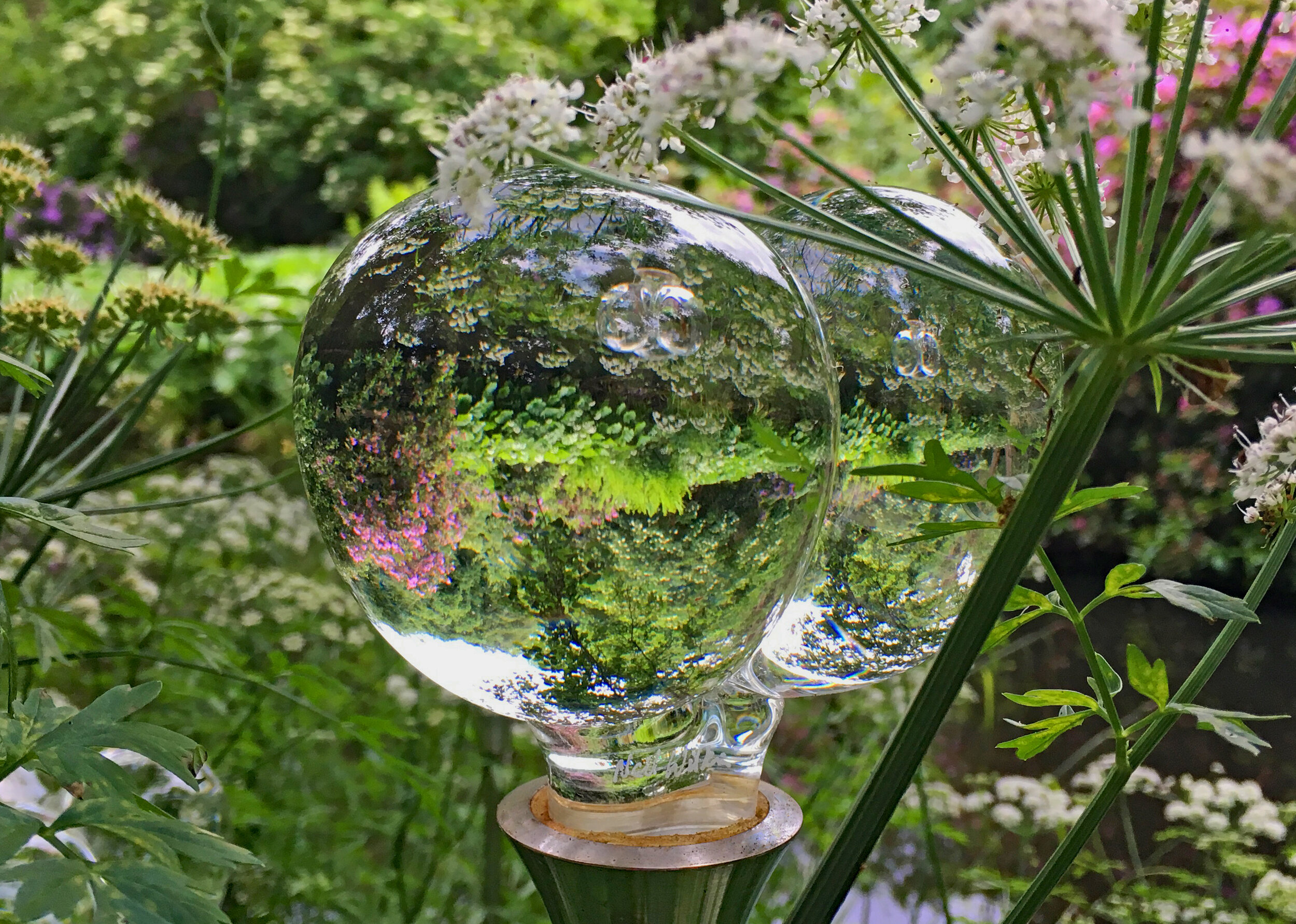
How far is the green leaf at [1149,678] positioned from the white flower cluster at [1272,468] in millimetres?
102

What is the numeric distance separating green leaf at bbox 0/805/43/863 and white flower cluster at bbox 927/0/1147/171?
19.3 inches

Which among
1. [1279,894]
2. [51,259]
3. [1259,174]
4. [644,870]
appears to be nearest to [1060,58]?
[1259,174]

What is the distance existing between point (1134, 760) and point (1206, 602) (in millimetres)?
115

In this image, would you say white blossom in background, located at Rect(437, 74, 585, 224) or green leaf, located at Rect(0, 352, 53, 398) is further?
green leaf, located at Rect(0, 352, 53, 398)

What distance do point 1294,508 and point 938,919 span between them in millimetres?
2209

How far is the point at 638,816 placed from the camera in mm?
Result: 617

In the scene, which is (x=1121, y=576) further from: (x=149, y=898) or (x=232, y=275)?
(x=232, y=275)

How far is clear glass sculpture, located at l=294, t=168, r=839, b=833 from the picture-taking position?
494 mm

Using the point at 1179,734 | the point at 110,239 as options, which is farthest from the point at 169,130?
the point at 1179,734

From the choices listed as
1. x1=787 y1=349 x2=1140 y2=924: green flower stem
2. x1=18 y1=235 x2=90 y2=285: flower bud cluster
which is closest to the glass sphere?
x1=787 y1=349 x2=1140 y2=924: green flower stem

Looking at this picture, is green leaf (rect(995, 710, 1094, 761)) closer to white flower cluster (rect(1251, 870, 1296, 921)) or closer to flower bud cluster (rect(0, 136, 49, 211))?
flower bud cluster (rect(0, 136, 49, 211))

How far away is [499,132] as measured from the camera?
1.43ft

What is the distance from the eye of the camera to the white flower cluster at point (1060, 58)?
367mm

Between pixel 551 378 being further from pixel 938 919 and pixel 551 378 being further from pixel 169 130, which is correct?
pixel 169 130
